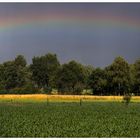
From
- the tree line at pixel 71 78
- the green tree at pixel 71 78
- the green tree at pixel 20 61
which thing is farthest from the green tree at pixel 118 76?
the green tree at pixel 20 61

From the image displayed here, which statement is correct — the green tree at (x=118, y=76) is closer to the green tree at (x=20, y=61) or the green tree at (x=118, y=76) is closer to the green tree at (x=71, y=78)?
the green tree at (x=71, y=78)

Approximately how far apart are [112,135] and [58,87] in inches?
1690

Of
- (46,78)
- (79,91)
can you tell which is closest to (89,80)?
(79,91)

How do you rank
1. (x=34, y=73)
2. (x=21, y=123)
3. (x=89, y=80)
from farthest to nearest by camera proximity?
1. (x=34, y=73)
2. (x=89, y=80)
3. (x=21, y=123)

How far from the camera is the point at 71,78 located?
59.6 meters

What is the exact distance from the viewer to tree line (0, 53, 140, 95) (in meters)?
54.8

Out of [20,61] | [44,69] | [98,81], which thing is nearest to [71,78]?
[98,81]

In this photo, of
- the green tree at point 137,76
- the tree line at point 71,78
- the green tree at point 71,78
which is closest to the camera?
the green tree at point 137,76

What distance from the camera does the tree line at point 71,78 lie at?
5477 cm

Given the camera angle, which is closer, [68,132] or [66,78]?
[68,132]

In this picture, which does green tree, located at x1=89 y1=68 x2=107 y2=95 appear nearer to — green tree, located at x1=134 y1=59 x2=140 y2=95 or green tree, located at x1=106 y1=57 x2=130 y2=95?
green tree, located at x1=106 y1=57 x2=130 y2=95

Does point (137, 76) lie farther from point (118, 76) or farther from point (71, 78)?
point (71, 78)

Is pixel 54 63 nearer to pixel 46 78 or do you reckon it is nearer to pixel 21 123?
pixel 46 78

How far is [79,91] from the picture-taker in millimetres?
57656
